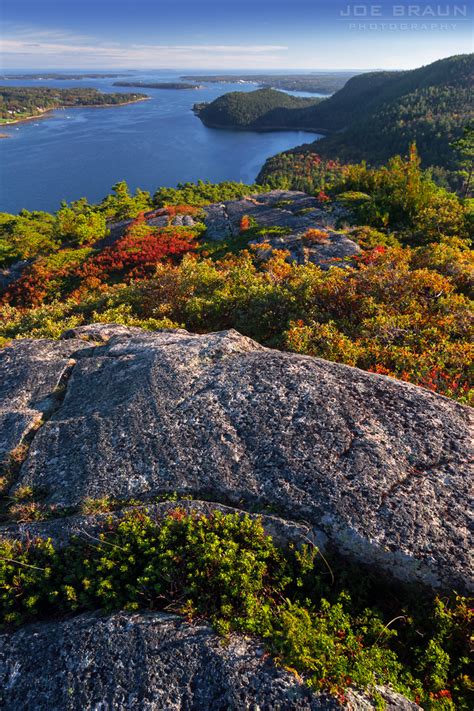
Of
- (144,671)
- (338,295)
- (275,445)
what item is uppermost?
(338,295)

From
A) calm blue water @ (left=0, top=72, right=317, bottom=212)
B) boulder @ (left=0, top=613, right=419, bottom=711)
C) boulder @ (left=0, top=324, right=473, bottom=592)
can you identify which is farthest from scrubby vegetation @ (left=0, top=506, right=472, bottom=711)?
calm blue water @ (left=0, top=72, right=317, bottom=212)

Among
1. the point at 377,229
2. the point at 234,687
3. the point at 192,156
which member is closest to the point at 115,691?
the point at 234,687

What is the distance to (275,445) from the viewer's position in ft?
20.9

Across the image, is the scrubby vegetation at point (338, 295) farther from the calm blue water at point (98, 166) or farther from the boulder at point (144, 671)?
the calm blue water at point (98, 166)

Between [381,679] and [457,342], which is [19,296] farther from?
[381,679]

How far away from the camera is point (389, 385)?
7.35m

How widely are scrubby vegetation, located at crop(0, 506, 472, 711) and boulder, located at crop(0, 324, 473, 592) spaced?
455mm

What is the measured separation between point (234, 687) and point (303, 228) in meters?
28.9

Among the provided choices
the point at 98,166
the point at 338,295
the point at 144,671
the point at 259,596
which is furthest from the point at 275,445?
the point at 98,166

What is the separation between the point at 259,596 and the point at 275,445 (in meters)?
2.19

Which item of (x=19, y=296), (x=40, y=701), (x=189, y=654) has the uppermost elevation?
(x=189, y=654)

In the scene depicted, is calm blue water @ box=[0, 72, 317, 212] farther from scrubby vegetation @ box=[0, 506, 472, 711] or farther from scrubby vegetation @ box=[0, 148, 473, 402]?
scrubby vegetation @ box=[0, 506, 472, 711]

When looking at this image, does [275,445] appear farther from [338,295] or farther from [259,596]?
[338,295]

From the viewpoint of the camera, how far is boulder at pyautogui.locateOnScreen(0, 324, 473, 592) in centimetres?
528
